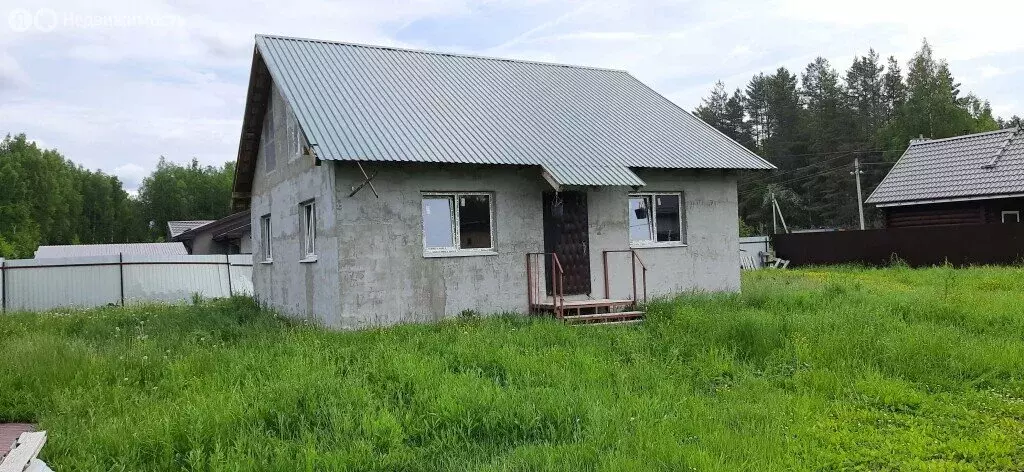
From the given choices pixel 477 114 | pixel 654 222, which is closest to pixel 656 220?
pixel 654 222

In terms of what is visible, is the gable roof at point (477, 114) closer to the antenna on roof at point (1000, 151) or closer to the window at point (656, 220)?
the window at point (656, 220)

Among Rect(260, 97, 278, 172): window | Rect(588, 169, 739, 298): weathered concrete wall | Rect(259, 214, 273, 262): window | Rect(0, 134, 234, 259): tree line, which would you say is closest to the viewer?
Rect(588, 169, 739, 298): weathered concrete wall

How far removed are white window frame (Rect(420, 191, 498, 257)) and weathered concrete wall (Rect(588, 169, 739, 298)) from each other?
80.5 inches

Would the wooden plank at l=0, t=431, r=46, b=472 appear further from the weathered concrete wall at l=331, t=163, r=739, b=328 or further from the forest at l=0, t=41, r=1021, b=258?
the forest at l=0, t=41, r=1021, b=258

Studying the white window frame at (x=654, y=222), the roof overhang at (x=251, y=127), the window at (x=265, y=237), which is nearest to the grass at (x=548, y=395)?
the white window frame at (x=654, y=222)

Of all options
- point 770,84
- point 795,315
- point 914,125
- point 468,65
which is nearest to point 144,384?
point 795,315

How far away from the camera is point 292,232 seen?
570 inches

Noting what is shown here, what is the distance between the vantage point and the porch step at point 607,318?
1216 cm

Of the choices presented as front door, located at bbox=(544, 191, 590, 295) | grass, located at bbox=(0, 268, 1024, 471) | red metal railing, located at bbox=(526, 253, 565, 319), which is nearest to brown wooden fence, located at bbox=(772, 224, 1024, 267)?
grass, located at bbox=(0, 268, 1024, 471)

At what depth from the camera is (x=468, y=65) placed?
663 inches

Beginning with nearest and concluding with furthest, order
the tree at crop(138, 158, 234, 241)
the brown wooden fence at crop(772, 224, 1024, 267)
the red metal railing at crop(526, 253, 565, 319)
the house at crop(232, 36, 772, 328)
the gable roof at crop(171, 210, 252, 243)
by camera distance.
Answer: the house at crop(232, 36, 772, 328)
the red metal railing at crop(526, 253, 565, 319)
the brown wooden fence at crop(772, 224, 1024, 267)
the gable roof at crop(171, 210, 252, 243)
the tree at crop(138, 158, 234, 241)

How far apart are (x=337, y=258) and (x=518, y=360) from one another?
452cm

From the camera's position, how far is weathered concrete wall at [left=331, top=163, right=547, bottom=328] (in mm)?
11820

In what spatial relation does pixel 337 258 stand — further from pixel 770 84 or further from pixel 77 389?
pixel 770 84
